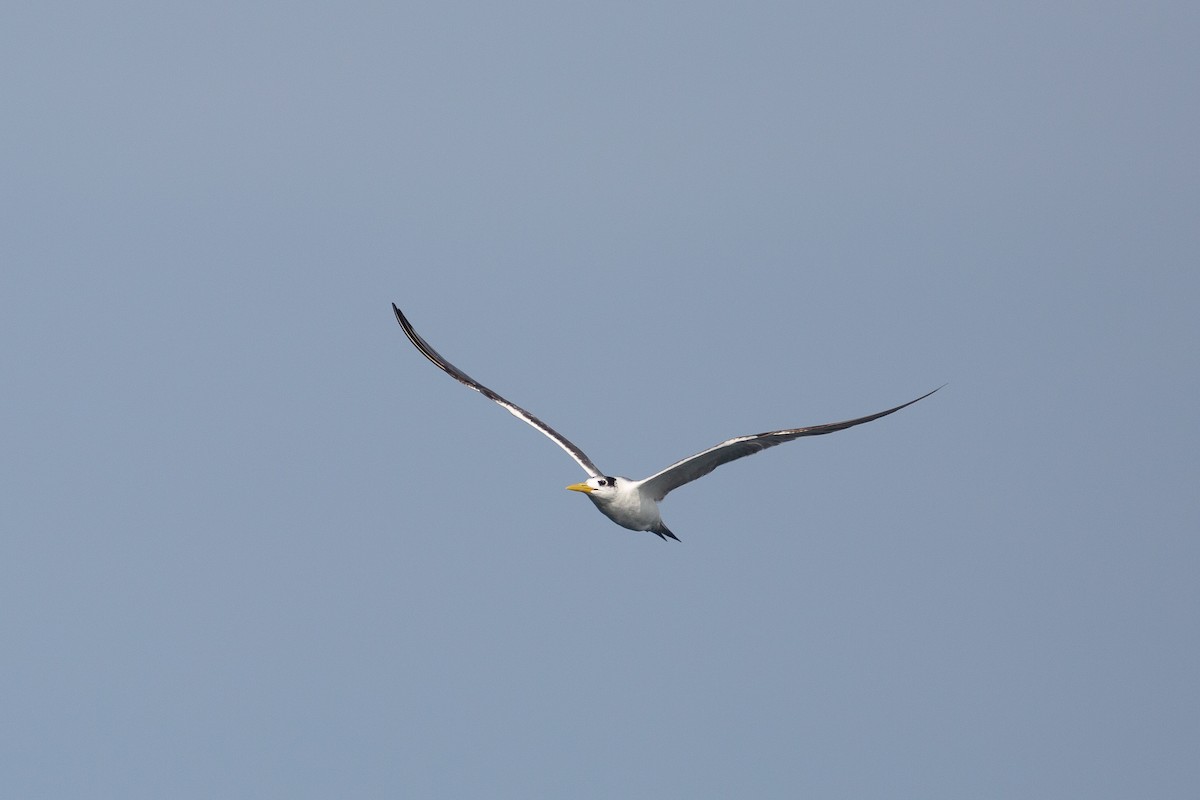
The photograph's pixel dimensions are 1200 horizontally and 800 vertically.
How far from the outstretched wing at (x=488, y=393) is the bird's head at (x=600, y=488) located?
112cm

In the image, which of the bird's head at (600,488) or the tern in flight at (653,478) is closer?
the tern in flight at (653,478)

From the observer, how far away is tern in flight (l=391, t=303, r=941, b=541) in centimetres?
3597

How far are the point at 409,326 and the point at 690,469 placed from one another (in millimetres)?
10828

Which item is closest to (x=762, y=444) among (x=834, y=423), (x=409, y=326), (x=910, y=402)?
(x=834, y=423)

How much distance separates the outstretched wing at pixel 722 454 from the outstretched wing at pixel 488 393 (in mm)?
1982

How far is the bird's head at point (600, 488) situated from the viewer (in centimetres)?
3909

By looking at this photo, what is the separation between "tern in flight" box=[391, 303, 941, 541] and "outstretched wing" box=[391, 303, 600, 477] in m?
0.03

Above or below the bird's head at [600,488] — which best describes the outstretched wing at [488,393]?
above

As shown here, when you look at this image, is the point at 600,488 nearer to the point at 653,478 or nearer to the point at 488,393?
the point at 653,478

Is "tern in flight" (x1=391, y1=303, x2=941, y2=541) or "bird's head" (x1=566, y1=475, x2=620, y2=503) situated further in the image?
"bird's head" (x1=566, y1=475, x2=620, y2=503)

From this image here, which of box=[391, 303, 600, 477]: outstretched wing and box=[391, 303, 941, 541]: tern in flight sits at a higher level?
box=[391, 303, 600, 477]: outstretched wing

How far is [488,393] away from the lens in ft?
146

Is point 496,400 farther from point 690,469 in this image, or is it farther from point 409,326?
point 690,469

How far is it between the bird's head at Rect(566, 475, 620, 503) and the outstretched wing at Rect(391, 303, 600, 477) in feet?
3.69
